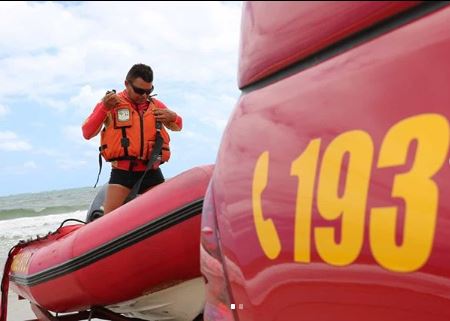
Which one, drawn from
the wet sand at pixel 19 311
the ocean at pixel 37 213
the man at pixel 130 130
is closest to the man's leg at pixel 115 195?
the man at pixel 130 130

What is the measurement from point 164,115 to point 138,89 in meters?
0.22

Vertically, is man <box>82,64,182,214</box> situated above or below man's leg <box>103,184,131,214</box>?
above

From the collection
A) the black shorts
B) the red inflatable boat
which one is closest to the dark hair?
the black shorts

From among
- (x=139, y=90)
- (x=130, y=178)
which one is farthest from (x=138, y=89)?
(x=130, y=178)

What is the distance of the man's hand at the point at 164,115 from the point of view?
375 cm

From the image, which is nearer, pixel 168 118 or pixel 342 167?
pixel 342 167

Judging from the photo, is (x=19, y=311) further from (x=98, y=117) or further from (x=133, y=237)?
(x=133, y=237)

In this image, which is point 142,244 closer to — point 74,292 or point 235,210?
point 74,292

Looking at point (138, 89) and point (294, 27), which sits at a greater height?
point (138, 89)

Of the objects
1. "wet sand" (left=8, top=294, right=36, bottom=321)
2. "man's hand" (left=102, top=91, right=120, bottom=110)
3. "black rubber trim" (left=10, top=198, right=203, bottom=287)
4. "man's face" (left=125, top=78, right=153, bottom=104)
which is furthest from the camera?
"wet sand" (left=8, top=294, right=36, bottom=321)

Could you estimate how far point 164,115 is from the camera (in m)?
3.76

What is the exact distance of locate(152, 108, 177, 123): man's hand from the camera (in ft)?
12.3

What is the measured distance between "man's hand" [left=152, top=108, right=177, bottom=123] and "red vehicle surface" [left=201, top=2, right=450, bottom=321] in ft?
8.63

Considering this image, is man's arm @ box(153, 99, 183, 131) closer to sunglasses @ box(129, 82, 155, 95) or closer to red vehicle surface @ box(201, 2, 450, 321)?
sunglasses @ box(129, 82, 155, 95)
